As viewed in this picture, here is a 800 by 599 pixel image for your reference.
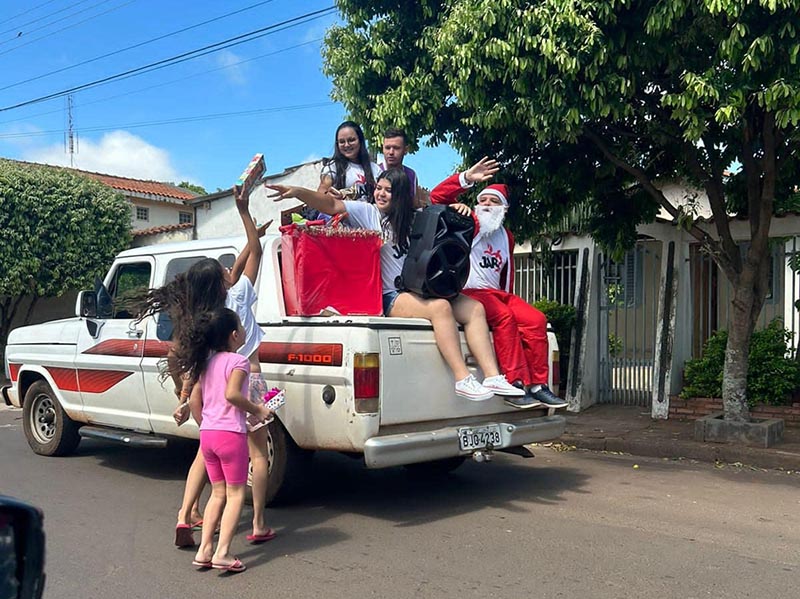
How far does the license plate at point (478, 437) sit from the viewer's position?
5500 mm

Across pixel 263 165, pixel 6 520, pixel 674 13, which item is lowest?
pixel 6 520

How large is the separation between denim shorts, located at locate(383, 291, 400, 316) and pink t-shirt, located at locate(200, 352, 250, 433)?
170 centimetres

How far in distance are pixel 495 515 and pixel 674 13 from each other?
433 cm

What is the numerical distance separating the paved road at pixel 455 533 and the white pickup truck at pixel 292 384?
0.44m

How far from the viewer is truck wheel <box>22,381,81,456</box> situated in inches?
300

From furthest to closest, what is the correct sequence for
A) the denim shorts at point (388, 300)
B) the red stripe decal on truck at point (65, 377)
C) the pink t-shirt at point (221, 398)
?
the red stripe decal on truck at point (65, 377) < the denim shorts at point (388, 300) < the pink t-shirt at point (221, 398)

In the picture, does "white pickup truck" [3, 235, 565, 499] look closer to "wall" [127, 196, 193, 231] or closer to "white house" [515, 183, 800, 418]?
"white house" [515, 183, 800, 418]

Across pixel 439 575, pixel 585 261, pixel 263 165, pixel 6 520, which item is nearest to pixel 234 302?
pixel 263 165

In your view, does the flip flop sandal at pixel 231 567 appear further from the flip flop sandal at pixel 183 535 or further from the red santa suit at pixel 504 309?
the red santa suit at pixel 504 309

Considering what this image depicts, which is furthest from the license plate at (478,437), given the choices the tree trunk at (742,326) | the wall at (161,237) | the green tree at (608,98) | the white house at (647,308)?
the wall at (161,237)

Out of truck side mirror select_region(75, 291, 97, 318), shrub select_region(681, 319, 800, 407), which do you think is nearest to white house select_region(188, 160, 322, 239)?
shrub select_region(681, 319, 800, 407)

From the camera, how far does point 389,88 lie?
28.2 feet

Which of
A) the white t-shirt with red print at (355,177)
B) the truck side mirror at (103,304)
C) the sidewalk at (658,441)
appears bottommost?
the sidewalk at (658,441)

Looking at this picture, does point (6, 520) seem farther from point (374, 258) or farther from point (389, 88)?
point (389, 88)
